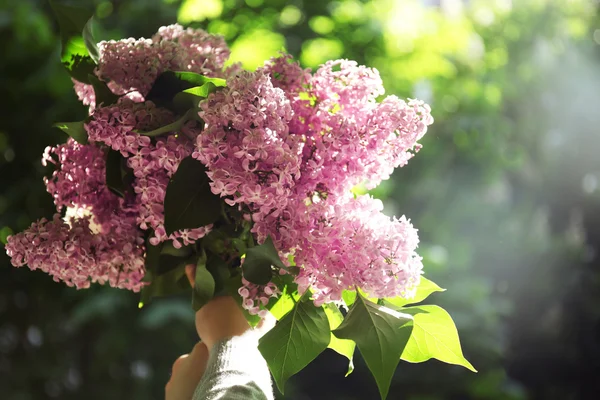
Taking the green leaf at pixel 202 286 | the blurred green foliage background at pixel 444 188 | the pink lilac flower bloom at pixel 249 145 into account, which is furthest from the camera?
the blurred green foliage background at pixel 444 188

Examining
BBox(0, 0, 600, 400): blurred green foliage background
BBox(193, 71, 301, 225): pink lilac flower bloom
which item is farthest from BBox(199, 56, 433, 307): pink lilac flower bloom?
BBox(0, 0, 600, 400): blurred green foliage background

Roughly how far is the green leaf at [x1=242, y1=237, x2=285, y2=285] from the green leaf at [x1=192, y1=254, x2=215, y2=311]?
81mm

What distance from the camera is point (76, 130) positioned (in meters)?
0.66

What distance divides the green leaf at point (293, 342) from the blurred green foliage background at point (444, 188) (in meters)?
1.45

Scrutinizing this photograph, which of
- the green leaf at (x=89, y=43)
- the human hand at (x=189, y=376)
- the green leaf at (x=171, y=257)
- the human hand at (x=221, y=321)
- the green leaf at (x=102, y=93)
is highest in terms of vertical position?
the green leaf at (x=89, y=43)

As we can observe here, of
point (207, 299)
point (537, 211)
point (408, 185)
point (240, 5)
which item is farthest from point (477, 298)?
point (207, 299)

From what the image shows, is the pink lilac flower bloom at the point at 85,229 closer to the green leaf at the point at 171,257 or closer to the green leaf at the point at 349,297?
the green leaf at the point at 171,257

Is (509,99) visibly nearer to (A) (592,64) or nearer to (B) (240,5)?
(A) (592,64)

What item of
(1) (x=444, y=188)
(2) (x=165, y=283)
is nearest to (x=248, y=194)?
(2) (x=165, y=283)

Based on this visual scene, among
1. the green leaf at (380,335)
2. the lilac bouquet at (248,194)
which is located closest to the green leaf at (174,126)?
the lilac bouquet at (248,194)

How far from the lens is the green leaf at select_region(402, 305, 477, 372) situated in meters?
0.62

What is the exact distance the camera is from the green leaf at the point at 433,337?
62 cm

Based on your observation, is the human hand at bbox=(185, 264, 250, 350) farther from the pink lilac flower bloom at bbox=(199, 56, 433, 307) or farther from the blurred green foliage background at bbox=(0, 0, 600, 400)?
the blurred green foliage background at bbox=(0, 0, 600, 400)

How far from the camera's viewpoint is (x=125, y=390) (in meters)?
3.12
